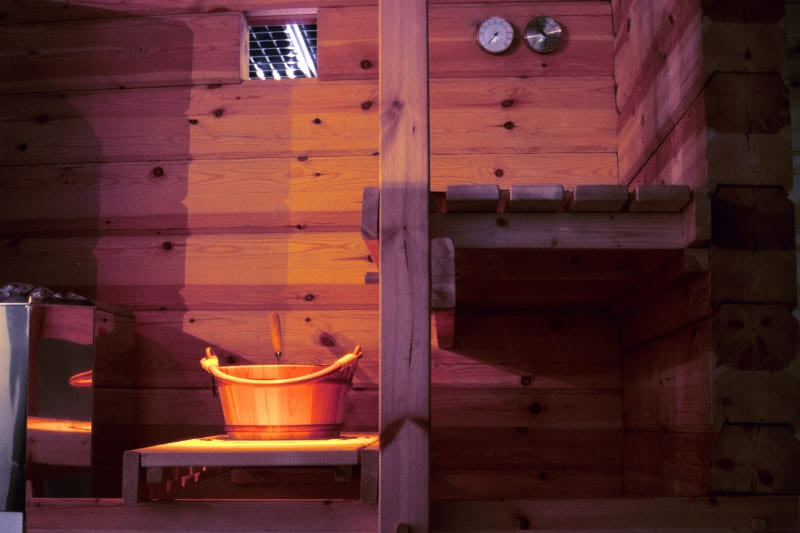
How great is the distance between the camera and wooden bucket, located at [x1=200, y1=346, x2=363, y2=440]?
2471mm

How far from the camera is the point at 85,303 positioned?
9.96 ft

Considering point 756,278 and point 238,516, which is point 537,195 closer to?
point 756,278

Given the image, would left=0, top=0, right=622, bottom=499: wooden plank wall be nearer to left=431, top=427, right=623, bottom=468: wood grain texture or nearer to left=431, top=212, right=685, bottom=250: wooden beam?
left=431, top=427, right=623, bottom=468: wood grain texture

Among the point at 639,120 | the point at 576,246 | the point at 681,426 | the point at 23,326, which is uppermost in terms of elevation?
the point at 639,120

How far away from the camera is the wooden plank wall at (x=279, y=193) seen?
3.40m

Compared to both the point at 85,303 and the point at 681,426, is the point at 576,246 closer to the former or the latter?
the point at 681,426

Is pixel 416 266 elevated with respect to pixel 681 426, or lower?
elevated

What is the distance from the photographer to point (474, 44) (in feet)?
11.7

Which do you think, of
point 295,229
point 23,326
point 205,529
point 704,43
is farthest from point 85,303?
point 704,43

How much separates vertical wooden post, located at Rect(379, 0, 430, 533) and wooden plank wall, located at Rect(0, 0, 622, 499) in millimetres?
1317

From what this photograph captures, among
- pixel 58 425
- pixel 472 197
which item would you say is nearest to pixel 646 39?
pixel 472 197

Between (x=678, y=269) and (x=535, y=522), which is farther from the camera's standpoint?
(x=678, y=269)

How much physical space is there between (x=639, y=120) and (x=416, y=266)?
1.36m

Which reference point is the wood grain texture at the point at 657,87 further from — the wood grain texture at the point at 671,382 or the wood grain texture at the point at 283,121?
the wood grain texture at the point at 671,382
